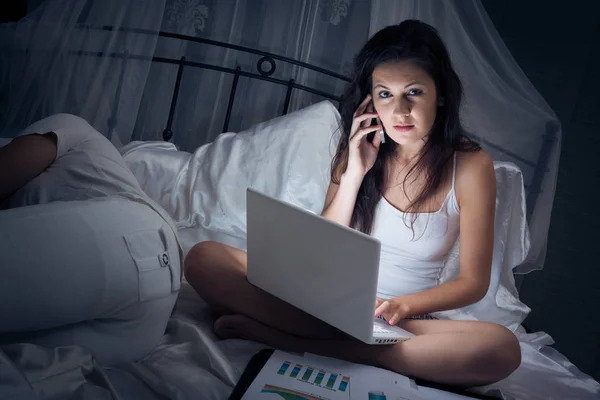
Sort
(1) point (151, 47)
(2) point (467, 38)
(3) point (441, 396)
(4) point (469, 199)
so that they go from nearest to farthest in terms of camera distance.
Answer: (3) point (441, 396), (4) point (469, 199), (2) point (467, 38), (1) point (151, 47)

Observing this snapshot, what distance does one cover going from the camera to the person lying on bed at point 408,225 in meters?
1.15

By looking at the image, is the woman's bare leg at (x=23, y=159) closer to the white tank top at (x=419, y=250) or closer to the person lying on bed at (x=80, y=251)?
the person lying on bed at (x=80, y=251)

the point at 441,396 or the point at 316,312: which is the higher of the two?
the point at 316,312

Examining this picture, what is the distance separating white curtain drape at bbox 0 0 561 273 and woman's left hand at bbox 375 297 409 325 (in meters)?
0.72

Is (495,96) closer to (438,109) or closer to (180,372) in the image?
(438,109)

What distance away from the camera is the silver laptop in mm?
937

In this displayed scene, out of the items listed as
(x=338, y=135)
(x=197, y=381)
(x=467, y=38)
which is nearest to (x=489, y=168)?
(x=467, y=38)

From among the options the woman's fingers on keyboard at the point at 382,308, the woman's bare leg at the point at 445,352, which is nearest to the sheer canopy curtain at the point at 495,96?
the woman's bare leg at the point at 445,352

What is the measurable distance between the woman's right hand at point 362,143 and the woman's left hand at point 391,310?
1.45ft

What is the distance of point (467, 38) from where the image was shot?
1609 mm

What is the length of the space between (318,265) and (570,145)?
4.21 ft

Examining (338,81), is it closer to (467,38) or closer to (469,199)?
(467,38)

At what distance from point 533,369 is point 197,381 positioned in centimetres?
89

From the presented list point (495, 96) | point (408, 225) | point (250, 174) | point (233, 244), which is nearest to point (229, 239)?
point (233, 244)
